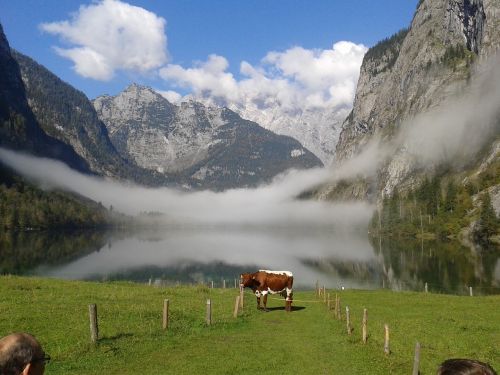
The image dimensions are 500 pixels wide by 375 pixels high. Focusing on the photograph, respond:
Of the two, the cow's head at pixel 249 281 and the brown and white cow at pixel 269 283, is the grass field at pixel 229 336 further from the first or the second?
Result: the cow's head at pixel 249 281

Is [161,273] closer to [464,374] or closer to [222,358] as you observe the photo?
[222,358]

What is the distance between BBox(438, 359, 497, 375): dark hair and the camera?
670 centimetres

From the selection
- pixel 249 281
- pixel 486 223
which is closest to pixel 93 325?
pixel 249 281

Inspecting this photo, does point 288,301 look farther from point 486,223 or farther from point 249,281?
point 486,223

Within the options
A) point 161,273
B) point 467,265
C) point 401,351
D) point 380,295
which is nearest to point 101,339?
point 401,351

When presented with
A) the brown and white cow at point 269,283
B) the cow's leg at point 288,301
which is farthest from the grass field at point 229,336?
the brown and white cow at point 269,283

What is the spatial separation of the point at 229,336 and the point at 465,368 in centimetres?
2724

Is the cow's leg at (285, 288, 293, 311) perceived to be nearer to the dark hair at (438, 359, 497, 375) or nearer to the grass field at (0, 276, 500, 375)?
the grass field at (0, 276, 500, 375)

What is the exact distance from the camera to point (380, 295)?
2496 inches

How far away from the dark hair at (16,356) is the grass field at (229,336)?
1721 cm

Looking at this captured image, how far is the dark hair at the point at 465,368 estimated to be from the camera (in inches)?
264

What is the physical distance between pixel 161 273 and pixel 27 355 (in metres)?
116

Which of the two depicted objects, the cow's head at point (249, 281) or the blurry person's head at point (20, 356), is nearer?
the blurry person's head at point (20, 356)

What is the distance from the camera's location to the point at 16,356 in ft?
23.2
